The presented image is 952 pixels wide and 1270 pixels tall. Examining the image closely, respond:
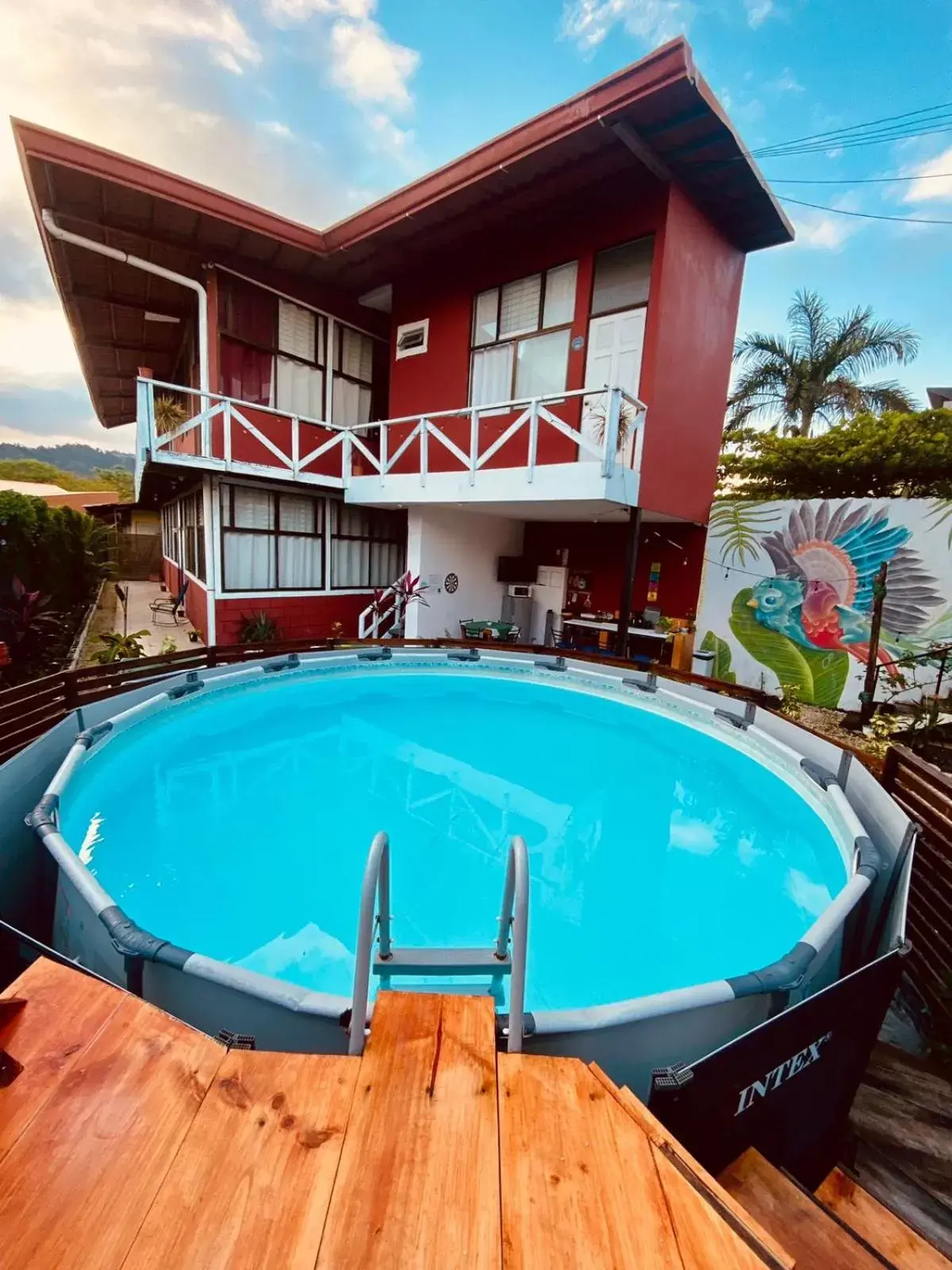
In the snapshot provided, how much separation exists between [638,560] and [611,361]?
13.8 ft

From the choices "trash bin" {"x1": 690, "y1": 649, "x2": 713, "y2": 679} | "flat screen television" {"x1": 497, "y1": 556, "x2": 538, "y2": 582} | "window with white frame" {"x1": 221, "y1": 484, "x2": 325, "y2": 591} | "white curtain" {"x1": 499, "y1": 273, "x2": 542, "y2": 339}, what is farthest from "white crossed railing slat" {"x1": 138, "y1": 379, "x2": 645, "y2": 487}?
"trash bin" {"x1": 690, "y1": 649, "x2": 713, "y2": 679}

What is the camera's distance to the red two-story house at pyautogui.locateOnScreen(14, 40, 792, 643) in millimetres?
→ 7109

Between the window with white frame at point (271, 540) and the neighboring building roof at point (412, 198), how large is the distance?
3.94 meters

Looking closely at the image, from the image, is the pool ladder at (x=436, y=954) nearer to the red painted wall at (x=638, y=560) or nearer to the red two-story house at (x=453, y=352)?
the red two-story house at (x=453, y=352)

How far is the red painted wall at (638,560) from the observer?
10234mm

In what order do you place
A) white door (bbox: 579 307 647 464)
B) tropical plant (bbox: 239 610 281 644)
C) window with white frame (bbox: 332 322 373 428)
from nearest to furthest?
white door (bbox: 579 307 647 464) < tropical plant (bbox: 239 610 281 644) < window with white frame (bbox: 332 322 373 428)

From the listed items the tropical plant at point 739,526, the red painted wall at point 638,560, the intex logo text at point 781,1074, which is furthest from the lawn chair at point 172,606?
the intex logo text at point 781,1074

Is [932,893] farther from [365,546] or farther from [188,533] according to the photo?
[188,533]

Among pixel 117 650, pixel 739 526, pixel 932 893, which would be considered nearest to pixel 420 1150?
pixel 932 893

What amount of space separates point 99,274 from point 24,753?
9.48 meters

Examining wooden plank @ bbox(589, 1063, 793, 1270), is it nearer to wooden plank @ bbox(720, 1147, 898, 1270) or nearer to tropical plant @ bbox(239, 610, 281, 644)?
wooden plank @ bbox(720, 1147, 898, 1270)

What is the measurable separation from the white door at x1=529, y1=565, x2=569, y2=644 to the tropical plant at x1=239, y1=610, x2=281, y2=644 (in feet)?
18.3

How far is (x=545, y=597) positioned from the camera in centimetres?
1166

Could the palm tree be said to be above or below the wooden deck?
above
